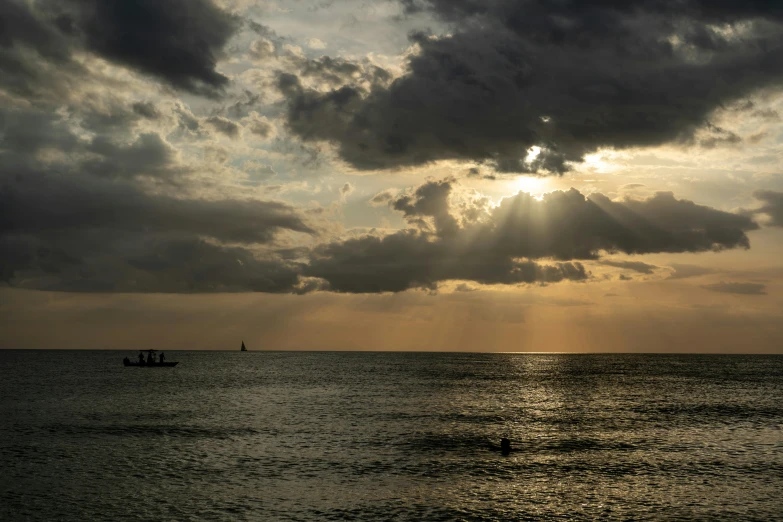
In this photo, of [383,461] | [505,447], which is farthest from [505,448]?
[383,461]

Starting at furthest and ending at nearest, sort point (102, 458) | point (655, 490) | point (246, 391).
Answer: point (246, 391) → point (102, 458) → point (655, 490)

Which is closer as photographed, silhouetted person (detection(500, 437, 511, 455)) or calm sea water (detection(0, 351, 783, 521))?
calm sea water (detection(0, 351, 783, 521))

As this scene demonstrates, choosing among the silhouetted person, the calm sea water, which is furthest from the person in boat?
the calm sea water

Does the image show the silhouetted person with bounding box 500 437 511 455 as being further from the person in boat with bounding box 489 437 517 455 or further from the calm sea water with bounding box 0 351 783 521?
the calm sea water with bounding box 0 351 783 521

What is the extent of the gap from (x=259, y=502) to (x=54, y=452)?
2684cm

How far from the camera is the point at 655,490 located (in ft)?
143

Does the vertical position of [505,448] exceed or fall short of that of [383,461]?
it exceeds it

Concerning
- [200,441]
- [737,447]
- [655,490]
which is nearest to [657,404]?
[737,447]

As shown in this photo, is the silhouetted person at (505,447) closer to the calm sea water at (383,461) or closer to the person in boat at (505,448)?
the person in boat at (505,448)

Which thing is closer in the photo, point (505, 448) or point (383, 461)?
point (383, 461)

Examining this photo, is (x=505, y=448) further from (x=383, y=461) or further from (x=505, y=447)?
(x=383, y=461)

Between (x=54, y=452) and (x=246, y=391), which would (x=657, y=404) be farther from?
(x=54, y=452)

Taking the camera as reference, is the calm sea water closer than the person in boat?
Yes

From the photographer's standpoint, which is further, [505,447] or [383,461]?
[505,447]
